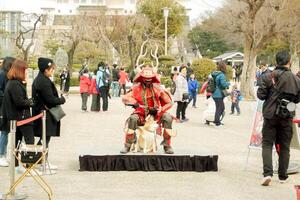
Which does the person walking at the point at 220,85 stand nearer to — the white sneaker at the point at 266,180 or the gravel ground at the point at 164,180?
the gravel ground at the point at 164,180

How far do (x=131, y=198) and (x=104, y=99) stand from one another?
45.2ft

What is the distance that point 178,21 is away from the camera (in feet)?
196

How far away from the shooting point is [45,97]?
9203 millimetres

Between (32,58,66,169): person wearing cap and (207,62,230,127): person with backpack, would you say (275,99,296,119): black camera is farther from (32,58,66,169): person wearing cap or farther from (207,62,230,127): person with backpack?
(207,62,230,127): person with backpack

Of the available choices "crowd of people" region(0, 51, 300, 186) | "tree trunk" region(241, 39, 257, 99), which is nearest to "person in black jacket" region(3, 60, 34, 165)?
"crowd of people" region(0, 51, 300, 186)

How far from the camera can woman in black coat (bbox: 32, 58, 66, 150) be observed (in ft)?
30.2

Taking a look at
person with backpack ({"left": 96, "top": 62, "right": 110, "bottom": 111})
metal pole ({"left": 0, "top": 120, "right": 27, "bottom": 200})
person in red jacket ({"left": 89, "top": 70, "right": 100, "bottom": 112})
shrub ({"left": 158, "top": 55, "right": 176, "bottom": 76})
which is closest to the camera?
metal pole ({"left": 0, "top": 120, "right": 27, "bottom": 200})

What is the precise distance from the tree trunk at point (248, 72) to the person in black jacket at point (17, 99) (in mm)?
22917

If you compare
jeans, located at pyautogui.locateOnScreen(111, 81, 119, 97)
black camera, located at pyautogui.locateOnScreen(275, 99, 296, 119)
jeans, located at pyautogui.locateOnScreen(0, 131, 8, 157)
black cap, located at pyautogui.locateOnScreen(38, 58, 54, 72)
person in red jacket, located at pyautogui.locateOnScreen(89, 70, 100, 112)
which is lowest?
jeans, located at pyautogui.locateOnScreen(111, 81, 119, 97)

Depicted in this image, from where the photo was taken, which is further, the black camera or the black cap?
the black cap

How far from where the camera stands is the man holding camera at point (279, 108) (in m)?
8.41

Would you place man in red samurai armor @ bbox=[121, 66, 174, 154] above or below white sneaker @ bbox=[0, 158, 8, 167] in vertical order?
above

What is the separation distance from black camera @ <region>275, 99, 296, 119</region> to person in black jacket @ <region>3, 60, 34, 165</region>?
3.40 meters

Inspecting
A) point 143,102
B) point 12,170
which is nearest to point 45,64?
point 143,102
